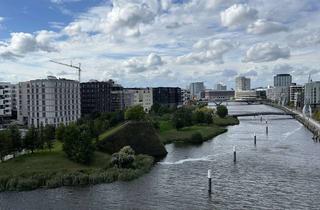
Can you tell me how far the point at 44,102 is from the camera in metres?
124

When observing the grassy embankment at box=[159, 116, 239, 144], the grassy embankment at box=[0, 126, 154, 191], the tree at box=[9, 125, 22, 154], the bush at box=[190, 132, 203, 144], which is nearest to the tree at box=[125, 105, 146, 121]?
the grassy embankment at box=[159, 116, 239, 144]

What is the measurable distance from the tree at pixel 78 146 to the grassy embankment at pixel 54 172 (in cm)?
101

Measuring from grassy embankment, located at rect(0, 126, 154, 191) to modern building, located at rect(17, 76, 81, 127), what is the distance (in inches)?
2333

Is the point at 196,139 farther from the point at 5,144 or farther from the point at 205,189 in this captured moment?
the point at 5,144

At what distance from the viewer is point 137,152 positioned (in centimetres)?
8050

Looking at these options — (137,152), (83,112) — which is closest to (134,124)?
(137,152)

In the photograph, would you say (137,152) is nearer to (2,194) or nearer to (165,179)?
(165,179)

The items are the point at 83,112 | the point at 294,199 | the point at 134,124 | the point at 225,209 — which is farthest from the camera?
the point at 83,112

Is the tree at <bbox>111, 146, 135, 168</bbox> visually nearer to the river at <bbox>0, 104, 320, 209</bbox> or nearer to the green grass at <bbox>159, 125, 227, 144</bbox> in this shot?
the river at <bbox>0, 104, 320, 209</bbox>

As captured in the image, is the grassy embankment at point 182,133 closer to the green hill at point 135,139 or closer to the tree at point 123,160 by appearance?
the green hill at point 135,139

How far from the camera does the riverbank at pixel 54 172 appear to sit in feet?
175

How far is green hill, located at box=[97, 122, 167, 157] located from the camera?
78250 millimetres

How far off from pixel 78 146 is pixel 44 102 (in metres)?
64.9

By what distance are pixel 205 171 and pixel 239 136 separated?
2035 inches
